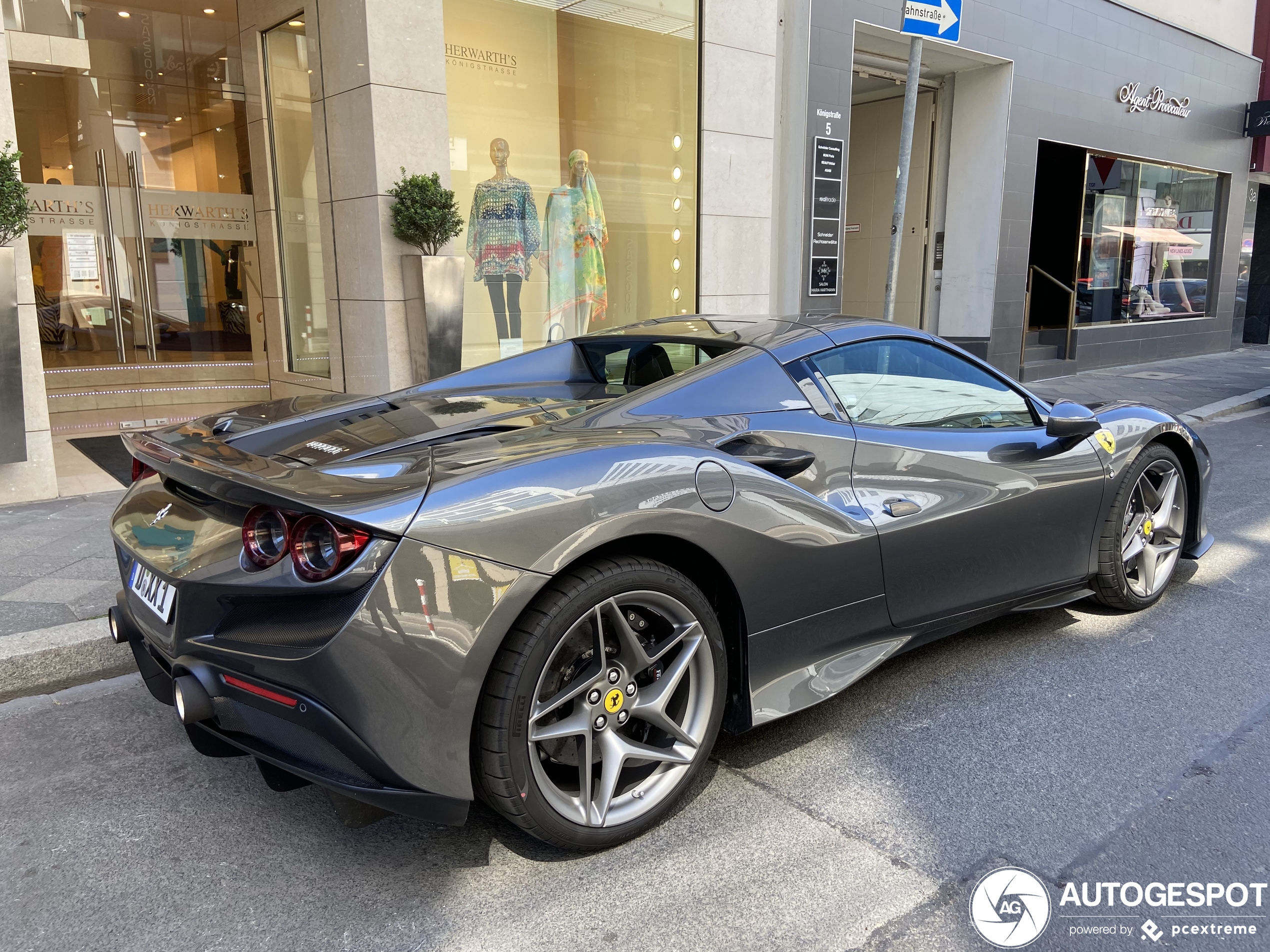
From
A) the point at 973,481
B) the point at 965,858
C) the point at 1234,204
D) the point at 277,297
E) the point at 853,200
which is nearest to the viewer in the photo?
the point at 965,858

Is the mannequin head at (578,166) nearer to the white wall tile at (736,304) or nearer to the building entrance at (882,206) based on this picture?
the white wall tile at (736,304)

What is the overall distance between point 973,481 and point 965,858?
1311 millimetres

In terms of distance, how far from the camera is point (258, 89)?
340 inches

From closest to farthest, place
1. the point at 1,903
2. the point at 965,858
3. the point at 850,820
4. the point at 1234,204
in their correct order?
the point at 1,903
the point at 965,858
the point at 850,820
the point at 1234,204

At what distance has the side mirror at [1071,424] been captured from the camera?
345 centimetres

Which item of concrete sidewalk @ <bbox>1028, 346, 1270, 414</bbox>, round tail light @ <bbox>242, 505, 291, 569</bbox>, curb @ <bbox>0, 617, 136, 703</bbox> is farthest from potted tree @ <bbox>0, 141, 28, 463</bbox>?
concrete sidewalk @ <bbox>1028, 346, 1270, 414</bbox>

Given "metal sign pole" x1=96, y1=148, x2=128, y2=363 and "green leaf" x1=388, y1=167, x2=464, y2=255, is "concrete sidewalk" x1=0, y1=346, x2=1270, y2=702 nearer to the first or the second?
"green leaf" x1=388, y1=167, x2=464, y2=255

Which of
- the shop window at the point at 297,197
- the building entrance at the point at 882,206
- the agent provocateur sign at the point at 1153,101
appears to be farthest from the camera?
the agent provocateur sign at the point at 1153,101

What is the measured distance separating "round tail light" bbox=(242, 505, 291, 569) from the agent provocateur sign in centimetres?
1488

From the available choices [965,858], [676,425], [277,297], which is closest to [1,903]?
[676,425]

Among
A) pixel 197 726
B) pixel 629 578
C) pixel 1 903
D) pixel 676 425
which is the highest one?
pixel 676 425

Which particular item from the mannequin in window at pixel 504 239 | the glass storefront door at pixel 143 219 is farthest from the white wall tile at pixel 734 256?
the glass storefront door at pixel 143 219

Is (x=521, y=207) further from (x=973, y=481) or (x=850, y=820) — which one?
(x=850, y=820)

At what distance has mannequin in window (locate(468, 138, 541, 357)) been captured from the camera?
8.05 m
